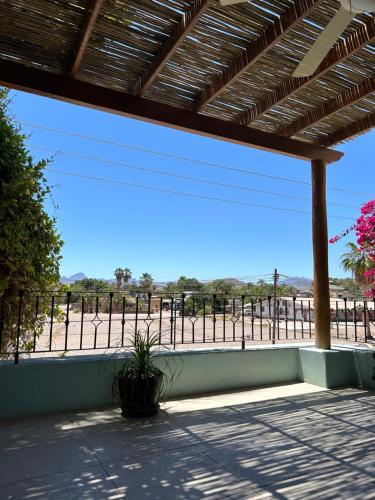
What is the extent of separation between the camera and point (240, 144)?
12.1 feet

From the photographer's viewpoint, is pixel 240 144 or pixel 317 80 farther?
pixel 240 144

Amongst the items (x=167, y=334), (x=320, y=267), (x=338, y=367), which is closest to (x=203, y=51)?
(x=320, y=267)

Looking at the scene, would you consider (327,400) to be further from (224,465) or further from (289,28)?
(289,28)

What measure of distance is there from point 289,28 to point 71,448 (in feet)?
10.3

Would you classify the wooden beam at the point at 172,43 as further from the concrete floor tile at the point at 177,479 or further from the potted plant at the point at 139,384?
the concrete floor tile at the point at 177,479

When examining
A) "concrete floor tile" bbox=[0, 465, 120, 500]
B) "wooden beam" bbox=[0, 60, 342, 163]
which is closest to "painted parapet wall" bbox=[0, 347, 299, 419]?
"concrete floor tile" bbox=[0, 465, 120, 500]

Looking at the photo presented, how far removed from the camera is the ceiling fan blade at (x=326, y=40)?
6.21 ft

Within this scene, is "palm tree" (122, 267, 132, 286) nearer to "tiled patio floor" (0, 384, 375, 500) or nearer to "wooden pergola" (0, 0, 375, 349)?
"wooden pergola" (0, 0, 375, 349)

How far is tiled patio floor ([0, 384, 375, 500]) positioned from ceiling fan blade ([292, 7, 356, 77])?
2431mm

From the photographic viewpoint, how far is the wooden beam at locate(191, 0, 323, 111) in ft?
7.68

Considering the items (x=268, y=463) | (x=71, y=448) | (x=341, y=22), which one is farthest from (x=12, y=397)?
(x=341, y=22)

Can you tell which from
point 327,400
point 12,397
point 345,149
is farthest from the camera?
point 345,149

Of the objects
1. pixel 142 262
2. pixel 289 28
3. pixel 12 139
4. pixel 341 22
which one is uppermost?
pixel 142 262

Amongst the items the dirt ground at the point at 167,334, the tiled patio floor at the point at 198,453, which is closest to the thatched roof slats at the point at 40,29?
the dirt ground at the point at 167,334
